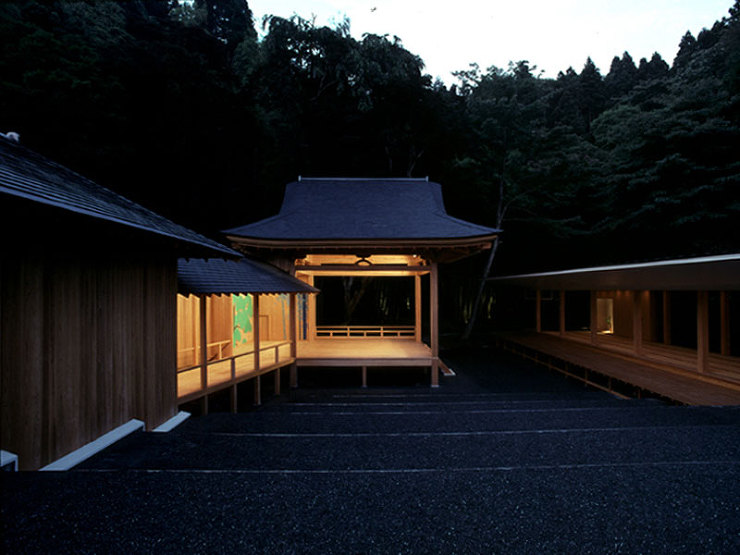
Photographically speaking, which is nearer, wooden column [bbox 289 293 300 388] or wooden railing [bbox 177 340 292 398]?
wooden railing [bbox 177 340 292 398]

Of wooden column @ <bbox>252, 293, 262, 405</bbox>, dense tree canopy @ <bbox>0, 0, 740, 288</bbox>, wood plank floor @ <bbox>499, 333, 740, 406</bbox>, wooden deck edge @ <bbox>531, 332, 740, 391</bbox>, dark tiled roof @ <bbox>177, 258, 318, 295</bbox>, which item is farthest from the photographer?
dense tree canopy @ <bbox>0, 0, 740, 288</bbox>

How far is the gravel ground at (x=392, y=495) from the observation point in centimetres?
196

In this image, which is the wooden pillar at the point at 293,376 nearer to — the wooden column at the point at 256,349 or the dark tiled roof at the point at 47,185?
the wooden column at the point at 256,349

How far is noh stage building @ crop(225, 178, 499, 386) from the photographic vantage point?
26.6ft

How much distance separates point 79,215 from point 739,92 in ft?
57.8

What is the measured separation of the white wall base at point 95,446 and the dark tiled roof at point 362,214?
5.09 m

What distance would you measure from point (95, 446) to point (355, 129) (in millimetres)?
17197

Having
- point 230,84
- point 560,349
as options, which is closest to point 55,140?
point 230,84

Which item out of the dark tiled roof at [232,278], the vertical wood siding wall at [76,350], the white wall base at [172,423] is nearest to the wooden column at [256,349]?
the dark tiled roof at [232,278]

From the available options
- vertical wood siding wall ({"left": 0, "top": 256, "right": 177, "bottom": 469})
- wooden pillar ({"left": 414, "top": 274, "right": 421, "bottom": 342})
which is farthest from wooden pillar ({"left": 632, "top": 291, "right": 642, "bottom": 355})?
vertical wood siding wall ({"left": 0, "top": 256, "right": 177, "bottom": 469})

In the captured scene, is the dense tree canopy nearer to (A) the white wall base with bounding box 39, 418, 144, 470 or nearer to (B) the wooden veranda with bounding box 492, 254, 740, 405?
(B) the wooden veranda with bounding box 492, 254, 740, 405

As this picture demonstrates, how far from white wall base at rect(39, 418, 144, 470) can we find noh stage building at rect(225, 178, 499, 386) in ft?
16.5

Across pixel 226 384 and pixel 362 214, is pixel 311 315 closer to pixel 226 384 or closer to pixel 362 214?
pixel 362 214

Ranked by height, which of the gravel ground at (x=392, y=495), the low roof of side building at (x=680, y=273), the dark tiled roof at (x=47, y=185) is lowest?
the gravel ground at (x=392, y=495)
